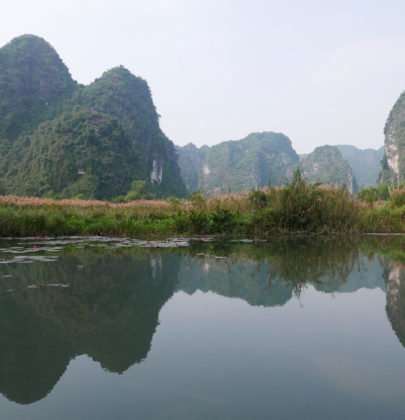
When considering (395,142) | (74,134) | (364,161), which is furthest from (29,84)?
(364,161)

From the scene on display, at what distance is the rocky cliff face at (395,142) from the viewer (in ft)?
234

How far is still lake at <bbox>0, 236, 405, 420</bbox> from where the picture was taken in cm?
157

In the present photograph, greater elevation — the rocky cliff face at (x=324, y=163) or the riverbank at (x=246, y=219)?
the rocky cliff face at (x=324, y=163)

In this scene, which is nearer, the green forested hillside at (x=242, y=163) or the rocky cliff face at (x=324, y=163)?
the rocky cliff face at (x=324, y=163)

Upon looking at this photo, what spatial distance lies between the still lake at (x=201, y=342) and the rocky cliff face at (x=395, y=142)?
7345cm

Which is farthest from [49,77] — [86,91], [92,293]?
[92,293]

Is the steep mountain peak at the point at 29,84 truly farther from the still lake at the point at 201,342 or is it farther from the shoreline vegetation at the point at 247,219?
the still lake at the point at 201,342

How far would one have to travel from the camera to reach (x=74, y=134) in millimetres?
55781

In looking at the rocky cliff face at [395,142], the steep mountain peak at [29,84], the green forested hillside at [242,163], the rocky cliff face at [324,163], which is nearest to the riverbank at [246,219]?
the steep mountain peak at [29,84]

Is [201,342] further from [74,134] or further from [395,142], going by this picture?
[395,142]

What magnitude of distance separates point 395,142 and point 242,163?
5566 cm

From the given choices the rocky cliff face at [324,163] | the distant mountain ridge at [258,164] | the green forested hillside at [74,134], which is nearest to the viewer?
the green forested hillside at [74,134]

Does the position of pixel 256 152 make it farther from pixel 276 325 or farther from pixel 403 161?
pixel 276 325

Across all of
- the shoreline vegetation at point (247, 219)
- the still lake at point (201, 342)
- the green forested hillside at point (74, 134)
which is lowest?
the still lake at point (201, 342)
